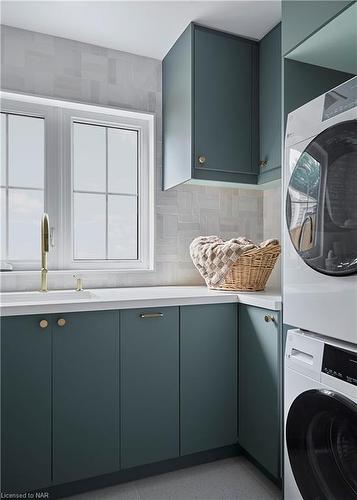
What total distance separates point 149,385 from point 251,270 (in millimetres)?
818

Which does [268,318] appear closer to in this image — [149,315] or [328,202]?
[149,315]

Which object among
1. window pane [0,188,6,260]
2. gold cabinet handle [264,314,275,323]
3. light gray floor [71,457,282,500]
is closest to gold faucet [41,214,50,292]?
window pane [0,188,6,260]

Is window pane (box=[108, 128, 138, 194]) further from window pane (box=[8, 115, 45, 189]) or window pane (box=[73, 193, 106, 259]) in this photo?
window pane (box=[8, 115, 45, 189])

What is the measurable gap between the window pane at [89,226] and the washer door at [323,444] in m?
1.55

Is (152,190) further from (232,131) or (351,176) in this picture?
(351,176)

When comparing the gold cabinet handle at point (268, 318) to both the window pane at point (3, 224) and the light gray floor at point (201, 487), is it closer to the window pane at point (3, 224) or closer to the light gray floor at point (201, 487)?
the light gray floor at point (201, 487)

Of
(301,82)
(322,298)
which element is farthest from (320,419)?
(301,82)

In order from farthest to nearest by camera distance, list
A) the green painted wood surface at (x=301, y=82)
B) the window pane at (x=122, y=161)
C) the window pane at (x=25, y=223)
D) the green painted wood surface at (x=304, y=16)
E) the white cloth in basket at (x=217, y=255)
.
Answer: the window pane at (x=122, y=161)
the window pane at (x=25, y=223)
the white cloth in basket at (x=217, y=255)
the green painted wood surface at (x=301, y=82)
the green painted wood surface at (x=304, y=16)

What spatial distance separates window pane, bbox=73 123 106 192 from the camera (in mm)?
2385

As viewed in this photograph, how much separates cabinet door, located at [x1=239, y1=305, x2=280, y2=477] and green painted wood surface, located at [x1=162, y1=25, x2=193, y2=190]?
0.93 m

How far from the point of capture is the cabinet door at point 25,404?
5.12ft

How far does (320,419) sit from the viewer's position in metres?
1.30

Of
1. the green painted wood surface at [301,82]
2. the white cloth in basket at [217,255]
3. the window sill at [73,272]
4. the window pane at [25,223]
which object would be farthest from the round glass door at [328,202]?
the window pane at [25,223]

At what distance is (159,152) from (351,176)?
1564mm
